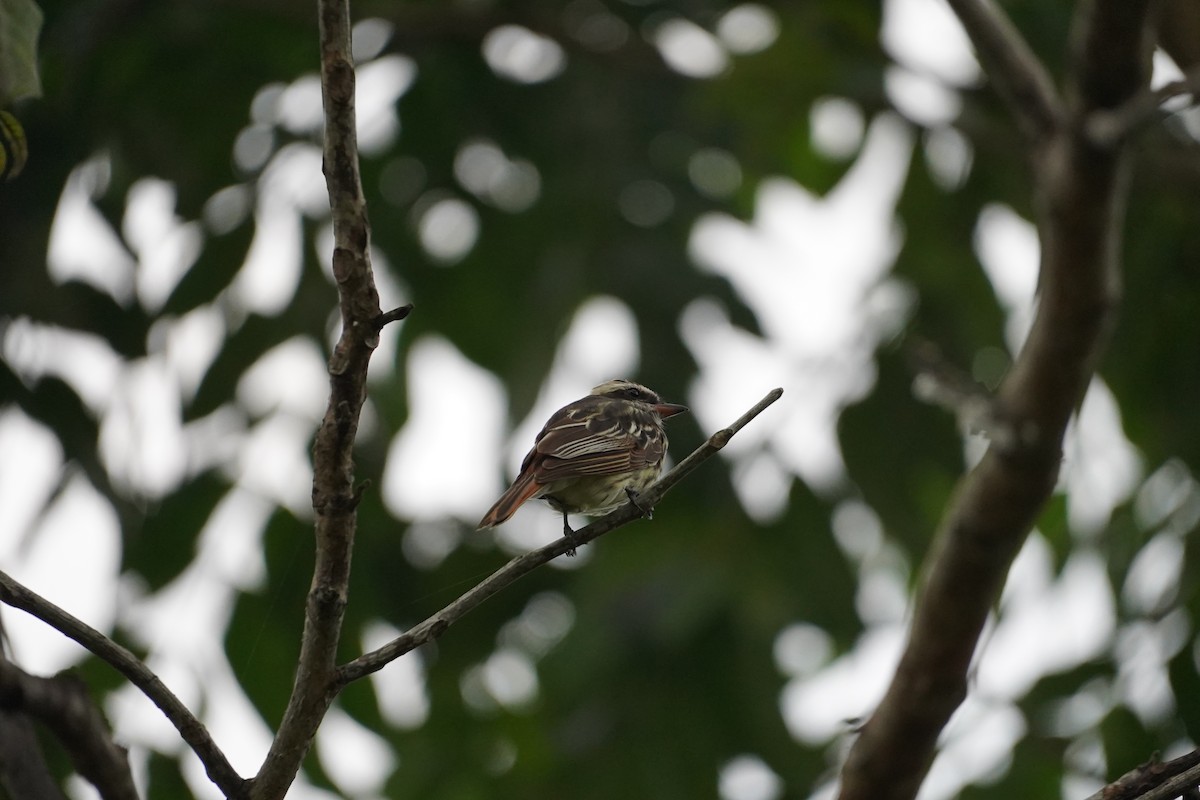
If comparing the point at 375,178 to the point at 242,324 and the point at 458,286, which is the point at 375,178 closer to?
the point at 458,286

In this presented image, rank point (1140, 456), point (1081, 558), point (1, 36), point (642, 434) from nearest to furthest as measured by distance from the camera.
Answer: point (1, 36), point (642, 434), point (1081, 558), point (1140, 456)

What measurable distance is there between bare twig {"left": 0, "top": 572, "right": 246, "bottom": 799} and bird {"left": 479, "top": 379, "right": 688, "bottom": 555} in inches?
53.6

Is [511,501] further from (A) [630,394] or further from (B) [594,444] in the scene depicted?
(A) [630,394]

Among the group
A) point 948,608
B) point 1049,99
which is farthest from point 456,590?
point 1049,99

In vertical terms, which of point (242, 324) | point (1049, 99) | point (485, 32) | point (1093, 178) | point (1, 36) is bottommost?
point (1093, 178)

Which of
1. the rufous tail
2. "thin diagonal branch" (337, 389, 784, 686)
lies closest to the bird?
the rufous tail

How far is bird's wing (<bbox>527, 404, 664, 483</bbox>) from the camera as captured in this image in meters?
3.88

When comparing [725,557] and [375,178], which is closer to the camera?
[725,557]

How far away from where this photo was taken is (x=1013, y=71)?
→ 8.61 feet

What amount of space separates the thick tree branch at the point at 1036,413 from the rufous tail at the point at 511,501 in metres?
0.99

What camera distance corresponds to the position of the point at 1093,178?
2.31m

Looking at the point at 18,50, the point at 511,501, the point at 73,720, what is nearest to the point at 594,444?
the point at 511,501

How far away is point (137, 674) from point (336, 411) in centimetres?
48

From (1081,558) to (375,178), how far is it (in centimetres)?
370
